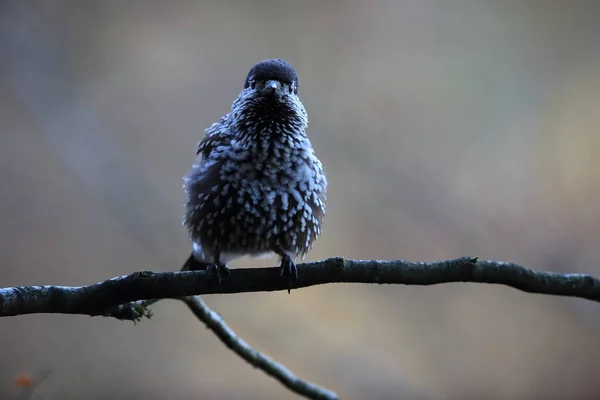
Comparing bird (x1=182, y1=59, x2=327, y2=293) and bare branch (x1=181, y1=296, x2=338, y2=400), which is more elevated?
bird (x1=182, y1=59, x2=327, y2=293)

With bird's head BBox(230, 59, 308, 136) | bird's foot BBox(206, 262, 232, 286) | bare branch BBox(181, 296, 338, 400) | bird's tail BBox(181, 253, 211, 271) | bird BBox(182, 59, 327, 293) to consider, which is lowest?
bare branch BBox(181, 296, 338, 400)

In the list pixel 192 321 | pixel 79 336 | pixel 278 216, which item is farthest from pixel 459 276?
pixel 79 336

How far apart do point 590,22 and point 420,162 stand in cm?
146

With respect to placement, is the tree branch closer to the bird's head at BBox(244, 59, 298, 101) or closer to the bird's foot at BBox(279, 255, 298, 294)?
the bird's foot at BBox(279, 255, 298, 294)

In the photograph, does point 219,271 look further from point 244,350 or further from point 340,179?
point 340,179

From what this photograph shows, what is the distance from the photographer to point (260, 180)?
1.82 meters

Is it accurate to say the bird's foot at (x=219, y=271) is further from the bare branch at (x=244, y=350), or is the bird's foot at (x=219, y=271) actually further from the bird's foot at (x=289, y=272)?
the bare branch at (x=244, y=350)

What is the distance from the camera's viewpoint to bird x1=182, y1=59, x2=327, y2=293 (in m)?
1.82

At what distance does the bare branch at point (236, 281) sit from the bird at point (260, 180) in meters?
0.19

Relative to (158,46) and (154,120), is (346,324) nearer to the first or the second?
(154,120)

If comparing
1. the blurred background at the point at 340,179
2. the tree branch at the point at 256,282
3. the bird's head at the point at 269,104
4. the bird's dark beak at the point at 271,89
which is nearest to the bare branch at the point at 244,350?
the tree branch at the point at 256,282

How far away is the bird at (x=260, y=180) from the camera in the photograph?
1.82 metres

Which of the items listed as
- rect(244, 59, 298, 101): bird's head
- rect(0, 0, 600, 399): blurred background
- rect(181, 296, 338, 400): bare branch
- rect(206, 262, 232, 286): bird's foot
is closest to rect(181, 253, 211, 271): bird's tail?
rect(181, 296, 338, 400): bare branch

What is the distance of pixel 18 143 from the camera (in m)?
3.55
